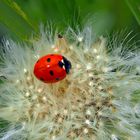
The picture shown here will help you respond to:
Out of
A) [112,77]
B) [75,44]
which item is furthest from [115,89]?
[75,44]

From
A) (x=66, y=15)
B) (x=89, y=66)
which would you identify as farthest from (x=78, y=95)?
(x=66, y=15)

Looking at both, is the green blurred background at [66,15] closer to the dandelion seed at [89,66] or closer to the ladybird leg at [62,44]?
the ladybird leg at [62,44]

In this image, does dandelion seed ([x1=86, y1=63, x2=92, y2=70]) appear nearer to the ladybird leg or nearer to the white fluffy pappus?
the white fluffy pappus

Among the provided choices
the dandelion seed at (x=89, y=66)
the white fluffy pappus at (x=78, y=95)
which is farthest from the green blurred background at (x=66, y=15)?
the dandelion seed at (x=89, y=66)

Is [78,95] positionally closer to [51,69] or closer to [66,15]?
[51,69]

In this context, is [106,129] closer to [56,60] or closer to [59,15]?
[56,60]

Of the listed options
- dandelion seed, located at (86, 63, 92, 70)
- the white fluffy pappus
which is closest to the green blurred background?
the white fluffy pappus
